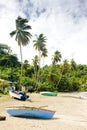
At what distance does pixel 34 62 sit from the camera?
270ft

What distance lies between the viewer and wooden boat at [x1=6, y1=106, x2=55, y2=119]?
2348 centimetres

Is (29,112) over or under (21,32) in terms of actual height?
under

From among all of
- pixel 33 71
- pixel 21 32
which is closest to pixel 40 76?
pixel 33 71

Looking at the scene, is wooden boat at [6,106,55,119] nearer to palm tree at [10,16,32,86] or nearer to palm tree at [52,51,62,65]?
palm tree at [10,16,32,86]

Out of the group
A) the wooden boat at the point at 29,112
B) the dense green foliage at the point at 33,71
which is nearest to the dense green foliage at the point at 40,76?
the dense green foliage at the point at 33,71

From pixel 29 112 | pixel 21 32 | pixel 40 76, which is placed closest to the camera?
pixel 29 112

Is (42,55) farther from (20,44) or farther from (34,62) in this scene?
(20,44)

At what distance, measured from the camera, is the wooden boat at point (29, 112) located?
23.5m

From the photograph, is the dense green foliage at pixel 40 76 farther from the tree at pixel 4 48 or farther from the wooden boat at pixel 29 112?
the wooden boat at pixel 29 112

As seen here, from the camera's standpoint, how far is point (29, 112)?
2352cm

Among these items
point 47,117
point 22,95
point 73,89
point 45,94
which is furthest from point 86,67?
point 47,117

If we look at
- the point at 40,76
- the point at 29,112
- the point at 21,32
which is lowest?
the point at 29,112

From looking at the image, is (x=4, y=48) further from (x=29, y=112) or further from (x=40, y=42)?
(x=29, y=112)

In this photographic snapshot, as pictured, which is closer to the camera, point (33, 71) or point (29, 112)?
point (29, 112)
